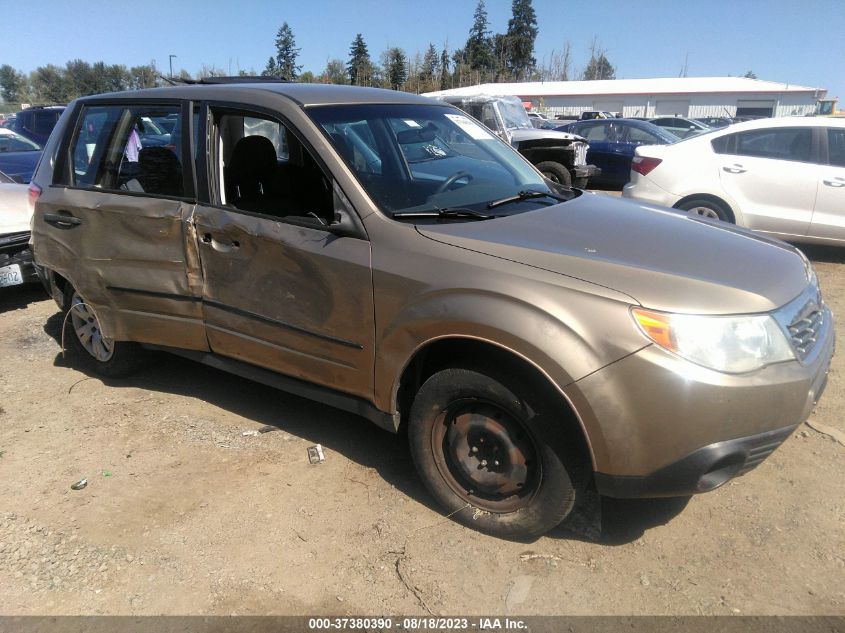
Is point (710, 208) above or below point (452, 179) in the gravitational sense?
below

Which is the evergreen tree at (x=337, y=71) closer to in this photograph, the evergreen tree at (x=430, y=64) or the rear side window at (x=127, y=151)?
the evergreen tree at (x=430, y=64)

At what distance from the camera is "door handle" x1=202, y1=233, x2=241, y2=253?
3289mm

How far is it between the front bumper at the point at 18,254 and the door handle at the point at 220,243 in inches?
135

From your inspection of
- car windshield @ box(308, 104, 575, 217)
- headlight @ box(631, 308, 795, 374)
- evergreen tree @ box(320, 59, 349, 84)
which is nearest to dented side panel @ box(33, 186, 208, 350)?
car windshield @ box(308, 104, 575, 217)

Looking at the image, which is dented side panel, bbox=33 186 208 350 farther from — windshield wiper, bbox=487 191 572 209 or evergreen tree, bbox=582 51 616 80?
evergreen tree, bbox=582 51 616 80

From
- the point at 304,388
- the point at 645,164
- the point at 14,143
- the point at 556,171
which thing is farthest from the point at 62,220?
the point at 556,171

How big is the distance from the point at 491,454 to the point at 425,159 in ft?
5.58

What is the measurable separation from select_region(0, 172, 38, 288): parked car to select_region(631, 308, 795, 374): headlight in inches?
222

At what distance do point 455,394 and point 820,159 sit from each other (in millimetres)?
6156

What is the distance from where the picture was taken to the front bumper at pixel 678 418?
2.22 m

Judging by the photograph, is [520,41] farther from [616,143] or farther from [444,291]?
[444,291]

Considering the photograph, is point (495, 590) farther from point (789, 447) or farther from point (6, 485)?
point (6, 485)

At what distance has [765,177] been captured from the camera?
6969 mm

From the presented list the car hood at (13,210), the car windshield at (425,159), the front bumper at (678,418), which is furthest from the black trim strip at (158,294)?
the car hood at (13,210)
